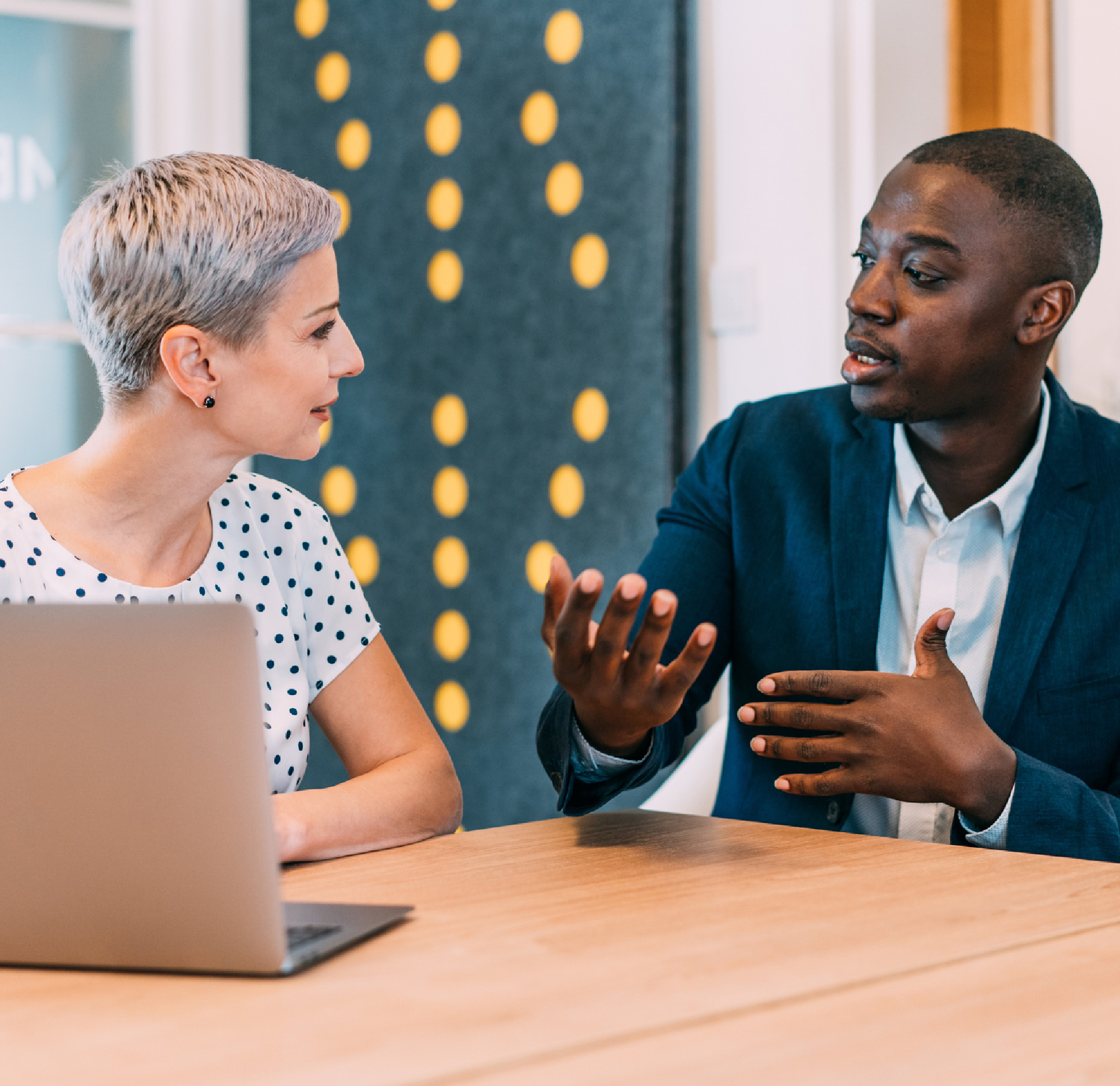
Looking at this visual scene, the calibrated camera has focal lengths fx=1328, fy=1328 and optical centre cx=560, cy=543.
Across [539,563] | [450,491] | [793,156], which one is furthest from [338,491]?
[793,156]

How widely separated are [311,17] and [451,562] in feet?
4.20

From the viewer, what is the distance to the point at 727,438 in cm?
159

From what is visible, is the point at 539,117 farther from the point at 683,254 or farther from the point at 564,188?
the point at 683,254

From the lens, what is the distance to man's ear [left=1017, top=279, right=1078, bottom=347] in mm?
1445

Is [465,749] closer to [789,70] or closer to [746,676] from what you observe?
[746,676]

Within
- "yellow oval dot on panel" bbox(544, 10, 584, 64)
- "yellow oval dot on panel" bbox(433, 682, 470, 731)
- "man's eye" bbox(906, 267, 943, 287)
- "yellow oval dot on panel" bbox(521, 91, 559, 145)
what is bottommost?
"yellow oval dot on panel" bbox(433, 682, 470, 731)

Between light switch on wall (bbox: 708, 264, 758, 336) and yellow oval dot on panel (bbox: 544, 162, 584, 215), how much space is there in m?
0.31

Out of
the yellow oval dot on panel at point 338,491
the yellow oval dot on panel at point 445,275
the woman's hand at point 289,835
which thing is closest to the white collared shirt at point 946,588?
the woman's hand at point 289,835

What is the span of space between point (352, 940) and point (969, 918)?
372 mm

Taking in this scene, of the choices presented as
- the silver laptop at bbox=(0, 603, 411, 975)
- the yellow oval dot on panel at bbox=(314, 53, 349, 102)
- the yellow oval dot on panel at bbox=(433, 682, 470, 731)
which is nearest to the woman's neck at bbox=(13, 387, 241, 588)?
the silver laptop at bbox=(0, 603, 411, 975)

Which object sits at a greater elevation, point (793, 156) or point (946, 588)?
point (793, 156)

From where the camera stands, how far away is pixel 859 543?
1461mm

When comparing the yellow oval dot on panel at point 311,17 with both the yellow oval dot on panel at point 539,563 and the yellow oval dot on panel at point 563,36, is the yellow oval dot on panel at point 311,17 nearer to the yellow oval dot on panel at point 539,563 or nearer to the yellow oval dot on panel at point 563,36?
the yellow oval dot on panel at point 563,36

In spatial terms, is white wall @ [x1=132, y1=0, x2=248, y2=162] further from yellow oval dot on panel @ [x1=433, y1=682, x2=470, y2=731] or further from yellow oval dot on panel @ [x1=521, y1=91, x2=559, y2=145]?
yellow oval dot on panel @ [x1=433, y1=682, x2=470, y2=731]
